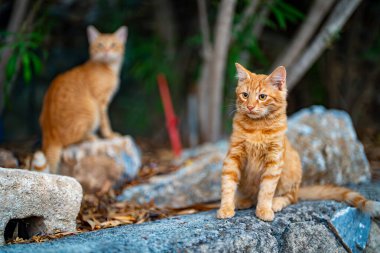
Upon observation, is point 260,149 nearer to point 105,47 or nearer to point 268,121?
point 268,121

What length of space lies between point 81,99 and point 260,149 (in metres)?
2.08

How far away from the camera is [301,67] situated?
200 inches

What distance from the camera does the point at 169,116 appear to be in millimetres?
5746

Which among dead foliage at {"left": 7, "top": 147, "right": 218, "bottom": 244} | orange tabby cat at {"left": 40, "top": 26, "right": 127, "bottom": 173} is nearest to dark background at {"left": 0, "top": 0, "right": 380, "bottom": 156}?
orange tabby cat at {"left": 40, "top": 26, "right": 127, "bottom": 173}

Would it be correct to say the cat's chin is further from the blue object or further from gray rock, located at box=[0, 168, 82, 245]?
gray rock, located at box=[0, 168, 82, 245]

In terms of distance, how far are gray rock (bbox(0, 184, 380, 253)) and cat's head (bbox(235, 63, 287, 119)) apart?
732 mm

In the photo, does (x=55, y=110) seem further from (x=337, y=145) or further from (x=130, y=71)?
(x=337, y=145)

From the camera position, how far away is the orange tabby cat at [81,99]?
4227mm

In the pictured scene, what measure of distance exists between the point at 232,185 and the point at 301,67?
8.03 feet

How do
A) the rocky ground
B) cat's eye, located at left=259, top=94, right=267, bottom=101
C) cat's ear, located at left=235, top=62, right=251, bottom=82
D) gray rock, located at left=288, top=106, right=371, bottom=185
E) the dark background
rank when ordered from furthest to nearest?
the dark background, gray rock, located at left=288, top=106, right=371, bottom=185, cat's ear, located at left=235, top=62, right=251, bottom=82, cat's eye, located at left=259, top=94, right=267, bottom=101, the rocky ground

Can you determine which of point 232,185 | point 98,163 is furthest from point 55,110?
point 232,185

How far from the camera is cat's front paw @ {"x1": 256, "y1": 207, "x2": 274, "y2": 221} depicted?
9.80 ft

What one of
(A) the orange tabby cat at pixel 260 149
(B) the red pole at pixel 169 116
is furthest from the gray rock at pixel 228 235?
(B) the red pole at pixel 169 116

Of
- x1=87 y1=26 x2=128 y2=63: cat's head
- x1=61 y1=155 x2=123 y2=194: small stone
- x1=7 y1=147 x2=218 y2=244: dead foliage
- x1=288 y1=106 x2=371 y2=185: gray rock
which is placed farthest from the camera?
x1=87 y1=26 x2=128 y2=63: cat's head
